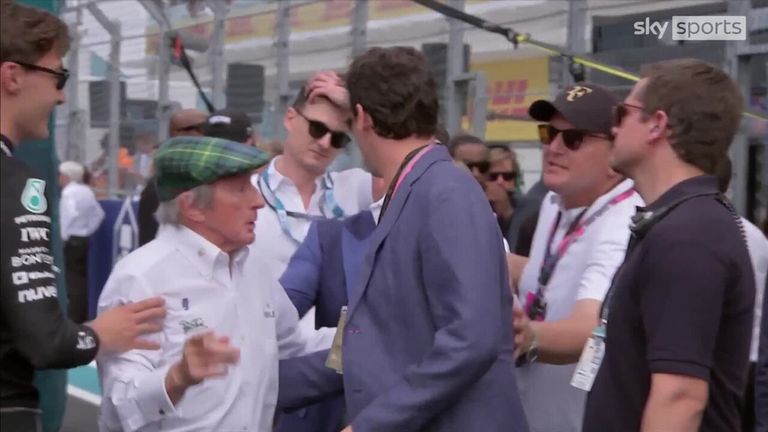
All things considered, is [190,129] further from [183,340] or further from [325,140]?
[183,340]

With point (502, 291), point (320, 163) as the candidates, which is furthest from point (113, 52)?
point (502, 291)

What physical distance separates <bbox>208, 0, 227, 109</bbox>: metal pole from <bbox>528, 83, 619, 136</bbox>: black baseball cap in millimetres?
7049

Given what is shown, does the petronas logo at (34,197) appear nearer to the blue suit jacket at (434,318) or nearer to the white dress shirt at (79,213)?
the blue suit jacket at (434,318)

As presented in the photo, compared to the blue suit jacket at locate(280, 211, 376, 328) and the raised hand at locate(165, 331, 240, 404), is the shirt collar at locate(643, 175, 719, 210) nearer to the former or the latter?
the raised hand at locate(165, 331, 240, 404)

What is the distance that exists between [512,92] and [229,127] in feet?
7.67

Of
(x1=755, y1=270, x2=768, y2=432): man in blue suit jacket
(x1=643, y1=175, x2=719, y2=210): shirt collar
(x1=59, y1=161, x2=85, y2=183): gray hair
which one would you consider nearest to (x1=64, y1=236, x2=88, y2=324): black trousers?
(x1=59, y1=161, x2=85, y2=183): gray hair

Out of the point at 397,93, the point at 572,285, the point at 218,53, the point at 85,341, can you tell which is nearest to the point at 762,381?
the point at 572,285

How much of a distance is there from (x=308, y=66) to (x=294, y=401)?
646cm

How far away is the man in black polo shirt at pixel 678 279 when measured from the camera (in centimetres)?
288

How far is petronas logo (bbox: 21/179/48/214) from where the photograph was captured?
2926 mm

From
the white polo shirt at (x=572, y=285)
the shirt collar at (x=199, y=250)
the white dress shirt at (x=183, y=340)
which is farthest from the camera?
the white polo shirt at (x=572, y=285)

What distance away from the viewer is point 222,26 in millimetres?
11133

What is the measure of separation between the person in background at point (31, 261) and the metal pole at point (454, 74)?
Answer: 520 cm

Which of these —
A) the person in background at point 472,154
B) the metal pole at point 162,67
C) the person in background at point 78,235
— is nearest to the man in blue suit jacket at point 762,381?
the person in background at point 472,154
